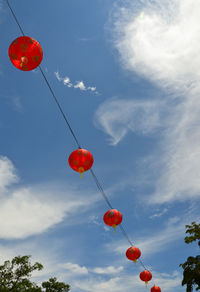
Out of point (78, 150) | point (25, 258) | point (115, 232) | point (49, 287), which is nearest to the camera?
point (78, 150)

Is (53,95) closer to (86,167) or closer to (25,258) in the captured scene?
(86,167)

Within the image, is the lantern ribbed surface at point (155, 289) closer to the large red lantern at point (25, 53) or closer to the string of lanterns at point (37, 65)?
the string of lanterns at point (37, 65)

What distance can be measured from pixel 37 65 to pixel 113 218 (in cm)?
618

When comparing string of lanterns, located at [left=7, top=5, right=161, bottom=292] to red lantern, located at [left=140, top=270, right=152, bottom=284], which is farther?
red lantern, located at [left=140, top=270, right=152, bottom=284]

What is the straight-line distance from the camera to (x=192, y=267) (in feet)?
53.5

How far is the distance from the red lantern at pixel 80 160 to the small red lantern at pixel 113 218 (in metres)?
2.80

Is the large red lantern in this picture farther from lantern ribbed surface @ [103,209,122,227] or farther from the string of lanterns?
lantern ribbed surface @ [103,209,122,227]

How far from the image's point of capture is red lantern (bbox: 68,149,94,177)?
6.64 metres

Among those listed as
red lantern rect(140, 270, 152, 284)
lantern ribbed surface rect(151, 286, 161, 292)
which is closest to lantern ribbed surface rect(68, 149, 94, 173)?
red lantern rect(140, 270, 152, 284)

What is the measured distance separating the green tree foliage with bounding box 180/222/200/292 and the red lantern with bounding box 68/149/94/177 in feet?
45.7

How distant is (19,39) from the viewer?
509cm

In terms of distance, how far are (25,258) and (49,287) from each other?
939cm

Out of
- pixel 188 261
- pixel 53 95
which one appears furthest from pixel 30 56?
pixel 188 261

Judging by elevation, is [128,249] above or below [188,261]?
above
